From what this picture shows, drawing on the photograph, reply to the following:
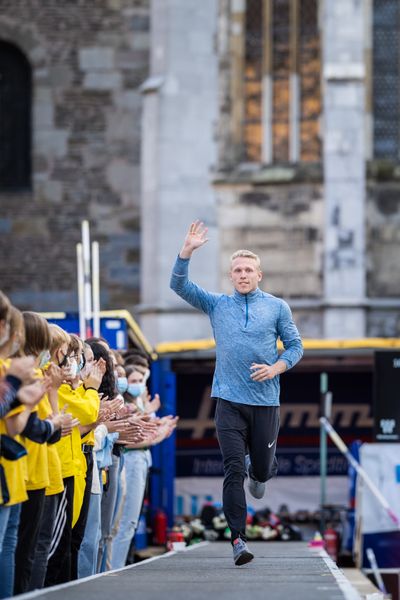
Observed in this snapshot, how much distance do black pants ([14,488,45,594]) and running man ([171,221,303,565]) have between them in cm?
168

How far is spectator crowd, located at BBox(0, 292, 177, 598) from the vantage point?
7875 millimetres

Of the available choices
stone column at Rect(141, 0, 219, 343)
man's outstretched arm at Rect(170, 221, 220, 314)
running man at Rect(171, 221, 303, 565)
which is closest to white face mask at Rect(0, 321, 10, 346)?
running man at Rect(171, 221, 303, 565)

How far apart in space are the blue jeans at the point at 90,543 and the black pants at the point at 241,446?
1063 millimetres

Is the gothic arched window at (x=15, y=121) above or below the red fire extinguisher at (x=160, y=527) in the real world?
above

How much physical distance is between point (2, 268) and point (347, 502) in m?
8.93

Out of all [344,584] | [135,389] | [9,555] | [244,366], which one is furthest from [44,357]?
[135,389]

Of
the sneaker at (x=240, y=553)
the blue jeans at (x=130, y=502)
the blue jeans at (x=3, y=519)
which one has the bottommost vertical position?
the blue jeans at (x=130, y=502)

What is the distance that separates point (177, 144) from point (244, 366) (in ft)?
48.9

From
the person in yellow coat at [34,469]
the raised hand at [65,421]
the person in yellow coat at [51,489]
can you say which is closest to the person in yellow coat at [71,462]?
the person in yellow coat at [51,489]

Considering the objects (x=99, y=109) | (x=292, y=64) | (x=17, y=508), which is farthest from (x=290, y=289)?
(x=17, y=508)

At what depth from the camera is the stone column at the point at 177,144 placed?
966 inches

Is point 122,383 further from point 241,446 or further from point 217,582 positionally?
point 217,582

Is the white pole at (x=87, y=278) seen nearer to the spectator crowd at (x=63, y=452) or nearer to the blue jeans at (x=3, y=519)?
the spectator crowd at (x=63, y=452)

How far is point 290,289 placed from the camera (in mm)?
24188
